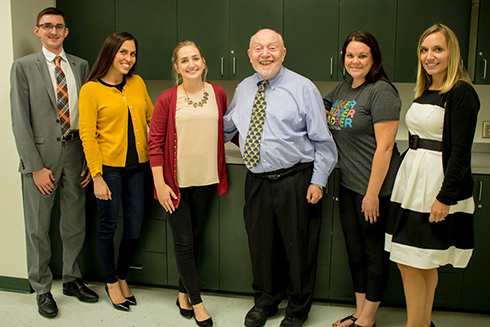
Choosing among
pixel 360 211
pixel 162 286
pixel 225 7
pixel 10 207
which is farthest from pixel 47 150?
pixel 360 211

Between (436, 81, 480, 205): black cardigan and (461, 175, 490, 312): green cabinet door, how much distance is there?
0.65m

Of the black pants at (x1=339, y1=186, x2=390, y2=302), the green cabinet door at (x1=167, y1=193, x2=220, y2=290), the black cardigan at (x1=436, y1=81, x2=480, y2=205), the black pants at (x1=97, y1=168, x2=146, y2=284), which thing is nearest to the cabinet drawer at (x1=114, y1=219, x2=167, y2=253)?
the green cabinet door at (x1=167, y1=193, x2=220, y2=290)

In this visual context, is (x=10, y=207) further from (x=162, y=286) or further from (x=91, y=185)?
(x=162, y=286)

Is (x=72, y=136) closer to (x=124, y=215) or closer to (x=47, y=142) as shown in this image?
(x=47, y=142)

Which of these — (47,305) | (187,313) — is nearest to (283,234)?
(187,313)

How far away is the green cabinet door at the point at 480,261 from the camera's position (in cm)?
235

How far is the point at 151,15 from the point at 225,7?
1.66 ft

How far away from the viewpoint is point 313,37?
9.03 ft

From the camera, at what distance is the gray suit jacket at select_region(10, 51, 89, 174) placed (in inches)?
91.7

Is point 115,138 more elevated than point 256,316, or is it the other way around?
point 115,138

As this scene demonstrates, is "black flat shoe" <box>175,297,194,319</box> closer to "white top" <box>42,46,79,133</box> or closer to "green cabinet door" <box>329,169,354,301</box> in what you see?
"green cabinet door" <box>329,169,354,301</box>

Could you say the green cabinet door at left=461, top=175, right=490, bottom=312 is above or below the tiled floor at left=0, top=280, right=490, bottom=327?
above

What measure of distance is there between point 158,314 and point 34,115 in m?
1.32

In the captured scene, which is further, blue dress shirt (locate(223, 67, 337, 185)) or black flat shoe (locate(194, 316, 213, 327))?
black flat shoe (locate(194, 316, 213, 327))
